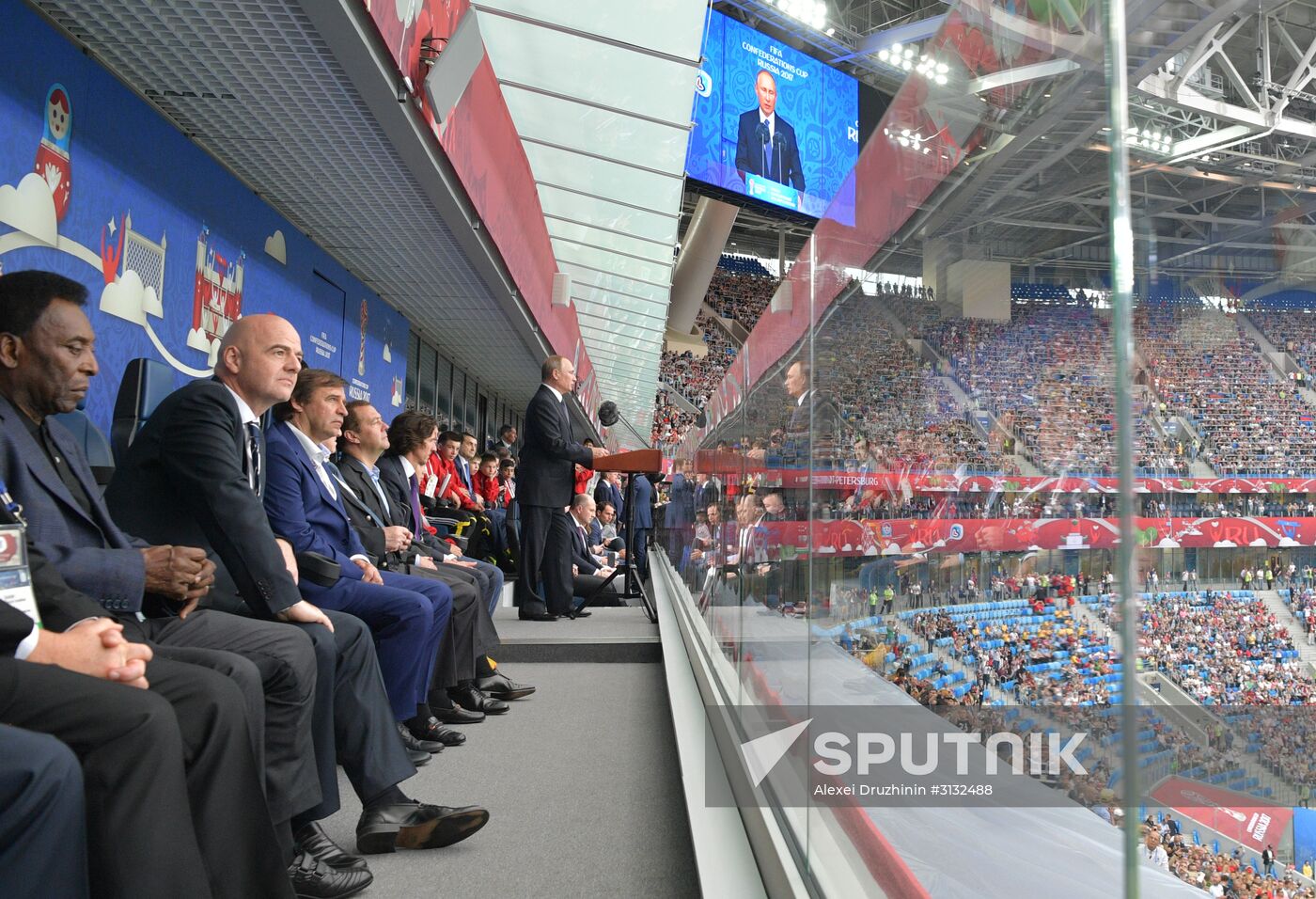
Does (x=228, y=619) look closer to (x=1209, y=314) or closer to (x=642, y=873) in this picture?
(x=642, y=873)

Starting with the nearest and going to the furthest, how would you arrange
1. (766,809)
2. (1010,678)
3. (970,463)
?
1. (1010,678)
2. (970,463)
3. (766,809)

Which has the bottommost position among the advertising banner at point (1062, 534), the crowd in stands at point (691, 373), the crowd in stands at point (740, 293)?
the advertising banner at point (1062, 534)

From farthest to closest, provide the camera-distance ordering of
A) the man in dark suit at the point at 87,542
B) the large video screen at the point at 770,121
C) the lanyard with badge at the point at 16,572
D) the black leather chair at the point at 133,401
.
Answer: the large video screen at the point at 770,121 → the black leather chair at the point at 133,401 → the man in dark suit at the point at 87,542 → the lanyard with badge at the point at 16,572

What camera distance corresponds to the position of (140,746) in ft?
3.84

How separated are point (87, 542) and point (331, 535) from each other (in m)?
1.05

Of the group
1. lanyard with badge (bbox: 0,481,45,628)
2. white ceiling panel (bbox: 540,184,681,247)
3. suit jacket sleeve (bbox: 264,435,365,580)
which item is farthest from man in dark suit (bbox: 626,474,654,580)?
lanyard with badge (bbox: 0,481,45,628)

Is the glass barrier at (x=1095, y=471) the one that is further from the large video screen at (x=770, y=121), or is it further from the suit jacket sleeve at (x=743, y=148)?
the suit jacket sleeve at (x=743, y=148)

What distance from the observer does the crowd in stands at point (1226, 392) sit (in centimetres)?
61

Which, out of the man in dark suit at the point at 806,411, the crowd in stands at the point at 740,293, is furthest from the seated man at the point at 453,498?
the crowd in stands at the point at 740,293

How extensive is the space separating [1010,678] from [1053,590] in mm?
138

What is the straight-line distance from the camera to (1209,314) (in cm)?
65

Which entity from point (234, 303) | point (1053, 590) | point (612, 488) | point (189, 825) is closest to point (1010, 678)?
point (1053, 590)

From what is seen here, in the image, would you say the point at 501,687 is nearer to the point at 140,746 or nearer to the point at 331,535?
the point at 331,535

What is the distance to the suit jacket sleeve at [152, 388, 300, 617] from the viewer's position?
1873 mm
